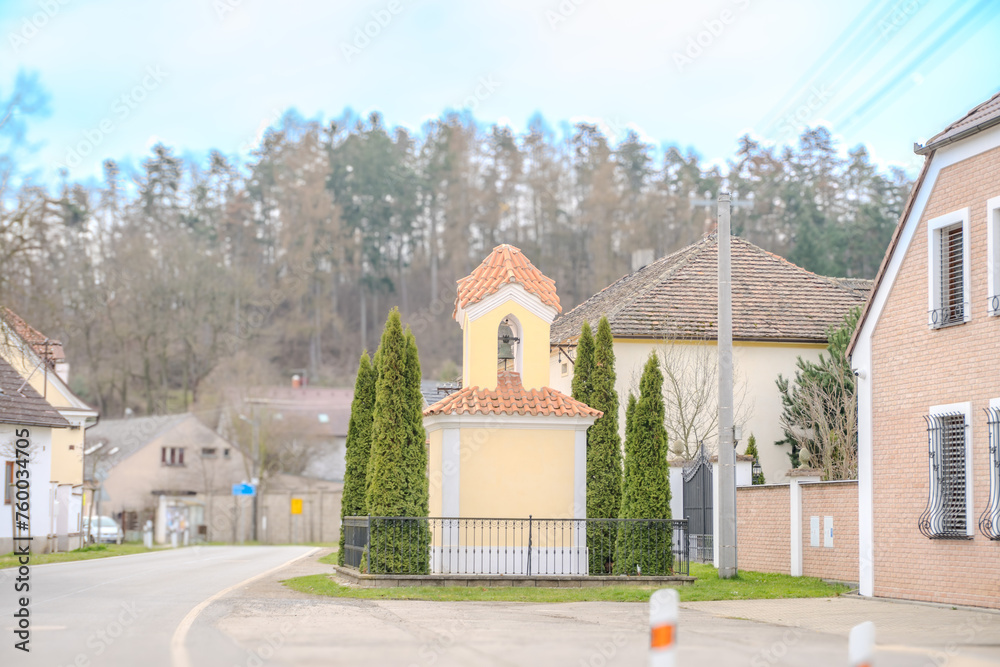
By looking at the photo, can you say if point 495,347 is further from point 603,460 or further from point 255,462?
point 255,462

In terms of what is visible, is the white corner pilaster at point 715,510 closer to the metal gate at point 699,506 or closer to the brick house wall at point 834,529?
the metal gate at point 699,506

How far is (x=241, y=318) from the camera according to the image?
228ft

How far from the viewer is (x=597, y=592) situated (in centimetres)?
1783

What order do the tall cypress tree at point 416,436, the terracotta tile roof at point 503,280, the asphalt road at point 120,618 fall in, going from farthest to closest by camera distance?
the terracotta tile roof at point 503,280 → the tall cypress tree at point 416,436 → the asphalt road at point 120,618

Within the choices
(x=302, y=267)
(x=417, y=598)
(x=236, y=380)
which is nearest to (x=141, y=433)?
(x=236, y=380)

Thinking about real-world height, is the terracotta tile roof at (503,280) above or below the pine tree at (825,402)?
above

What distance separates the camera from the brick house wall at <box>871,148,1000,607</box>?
15391mm

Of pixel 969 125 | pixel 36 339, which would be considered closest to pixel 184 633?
pixel 969 125

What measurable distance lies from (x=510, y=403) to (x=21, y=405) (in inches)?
830

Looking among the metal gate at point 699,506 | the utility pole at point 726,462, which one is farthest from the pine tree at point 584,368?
the metal gate at point 699,506

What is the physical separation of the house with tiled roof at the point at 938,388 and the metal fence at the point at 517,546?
143 inches

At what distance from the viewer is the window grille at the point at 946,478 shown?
15875mm

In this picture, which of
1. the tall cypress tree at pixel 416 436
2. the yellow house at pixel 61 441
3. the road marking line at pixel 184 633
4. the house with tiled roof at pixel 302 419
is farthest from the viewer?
the house with tiled roof at pixel 302 419

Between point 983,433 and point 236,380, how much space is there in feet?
186
